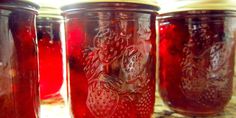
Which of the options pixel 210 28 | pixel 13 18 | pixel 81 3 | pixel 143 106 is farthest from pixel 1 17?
pixel 210 28

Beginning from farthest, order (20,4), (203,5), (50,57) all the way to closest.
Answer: (50,57)
(203,5)
(20,4)

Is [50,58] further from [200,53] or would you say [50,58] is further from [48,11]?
[200,53]

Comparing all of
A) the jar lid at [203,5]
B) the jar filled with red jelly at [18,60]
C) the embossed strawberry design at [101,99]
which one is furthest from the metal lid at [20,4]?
the jar lid at [203,5]

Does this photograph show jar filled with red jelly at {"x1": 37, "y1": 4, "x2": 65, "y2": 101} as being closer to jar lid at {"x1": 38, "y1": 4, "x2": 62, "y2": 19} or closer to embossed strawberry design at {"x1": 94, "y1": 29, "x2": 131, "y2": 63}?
jar lid at {"x1": 38, "y1": 4, "x2": 62, "y2": 19}

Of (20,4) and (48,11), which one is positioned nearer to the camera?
(20,4)

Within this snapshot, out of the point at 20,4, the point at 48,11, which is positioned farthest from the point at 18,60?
the point at 48,11

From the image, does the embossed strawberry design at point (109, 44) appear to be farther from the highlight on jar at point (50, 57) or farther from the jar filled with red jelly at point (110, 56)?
the highlight on jar at point (50, 57)

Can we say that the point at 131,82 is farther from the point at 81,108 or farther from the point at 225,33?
the point at 225,33

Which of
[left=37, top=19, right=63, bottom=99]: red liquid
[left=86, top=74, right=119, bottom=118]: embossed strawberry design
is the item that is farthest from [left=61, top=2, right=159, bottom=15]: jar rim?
[left=37, top=19, right=63, bottom=99]: red liquid
